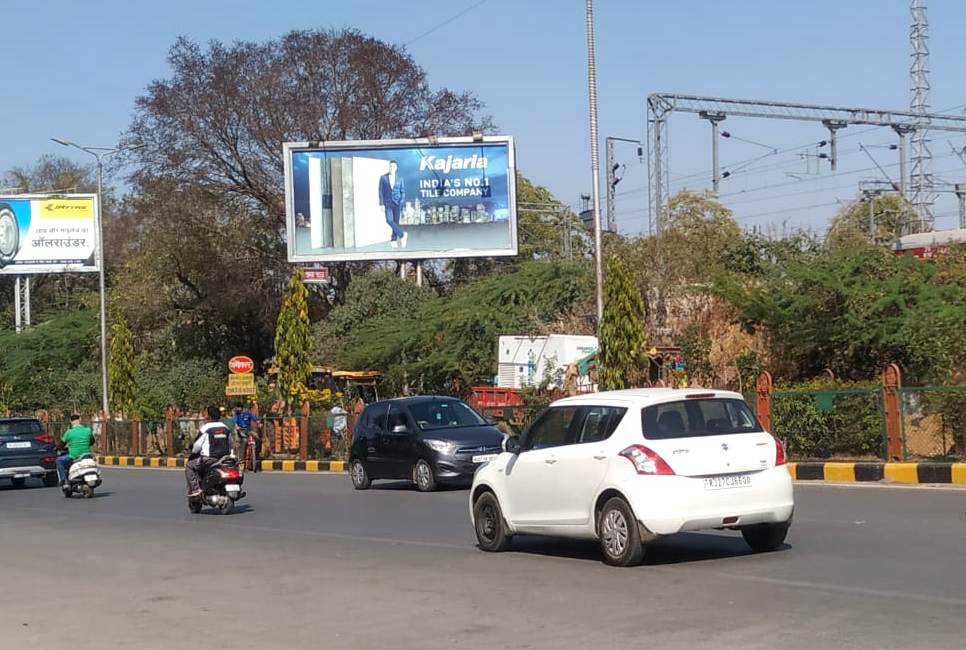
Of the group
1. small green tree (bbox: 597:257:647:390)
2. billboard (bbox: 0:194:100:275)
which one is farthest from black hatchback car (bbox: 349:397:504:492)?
billboard (bbox: 0:194:100:275)

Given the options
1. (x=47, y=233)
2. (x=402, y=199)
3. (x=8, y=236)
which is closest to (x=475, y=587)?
(x=402, y=199)

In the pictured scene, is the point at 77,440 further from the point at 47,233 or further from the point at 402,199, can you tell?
the point at 47,233

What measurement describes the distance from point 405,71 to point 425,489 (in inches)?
1406

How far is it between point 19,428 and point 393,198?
61.5ft

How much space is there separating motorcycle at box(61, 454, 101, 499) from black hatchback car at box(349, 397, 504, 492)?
17.0ft

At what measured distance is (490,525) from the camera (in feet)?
43.3

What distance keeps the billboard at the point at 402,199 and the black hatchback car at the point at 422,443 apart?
21.6 metres

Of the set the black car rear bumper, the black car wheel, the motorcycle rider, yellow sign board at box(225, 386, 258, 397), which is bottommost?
the black car rear bumper

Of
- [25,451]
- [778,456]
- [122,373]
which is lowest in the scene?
[25,451]

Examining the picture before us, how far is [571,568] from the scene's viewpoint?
11.6 meters

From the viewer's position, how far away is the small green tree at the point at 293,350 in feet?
130

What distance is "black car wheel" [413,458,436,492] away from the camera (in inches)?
867

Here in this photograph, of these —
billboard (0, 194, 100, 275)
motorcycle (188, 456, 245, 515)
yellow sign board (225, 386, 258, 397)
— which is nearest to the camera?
motorcycle (188, 456, 245, 515)

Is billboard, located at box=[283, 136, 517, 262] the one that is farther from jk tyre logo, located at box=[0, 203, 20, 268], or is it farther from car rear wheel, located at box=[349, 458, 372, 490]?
jk tyre logo, located at box=[0, 203, 20, 268]
